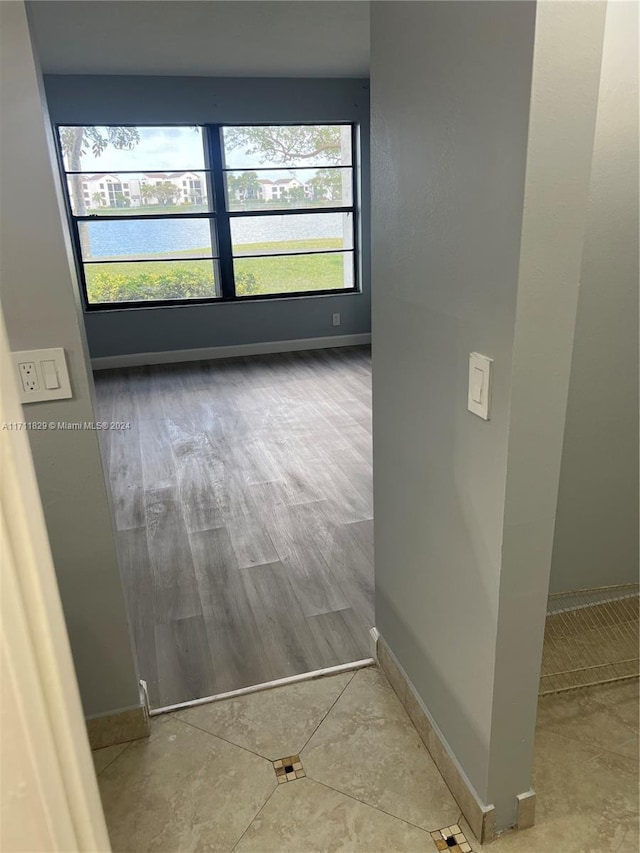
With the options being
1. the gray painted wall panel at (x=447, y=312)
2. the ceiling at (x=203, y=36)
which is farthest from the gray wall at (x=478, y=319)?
the ceiling at (x=203, y=36)

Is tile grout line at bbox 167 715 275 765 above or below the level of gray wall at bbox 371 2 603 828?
below

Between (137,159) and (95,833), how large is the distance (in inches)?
240

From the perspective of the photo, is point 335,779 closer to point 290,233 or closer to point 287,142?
point 290,233

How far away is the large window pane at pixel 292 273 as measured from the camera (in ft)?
20.9

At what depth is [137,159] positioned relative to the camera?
18.9 feet

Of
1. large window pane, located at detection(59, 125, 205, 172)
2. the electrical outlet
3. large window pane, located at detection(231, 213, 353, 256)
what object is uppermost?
large window pane, located at detection(59, 125, 205, 172)

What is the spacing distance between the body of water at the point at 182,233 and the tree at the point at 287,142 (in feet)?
1.83

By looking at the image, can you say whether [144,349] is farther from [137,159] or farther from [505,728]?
[505,728]

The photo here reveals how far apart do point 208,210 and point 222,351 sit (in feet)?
4.53

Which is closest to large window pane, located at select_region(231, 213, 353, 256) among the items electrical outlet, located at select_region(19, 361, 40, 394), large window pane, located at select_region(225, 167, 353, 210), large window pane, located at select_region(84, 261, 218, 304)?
large window pane, located at select_region(225, 167, 353, 210)

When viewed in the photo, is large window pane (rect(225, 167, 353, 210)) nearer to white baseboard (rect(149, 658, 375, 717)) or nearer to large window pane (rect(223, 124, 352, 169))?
large window pane (rect(223, 124, 352, 169))

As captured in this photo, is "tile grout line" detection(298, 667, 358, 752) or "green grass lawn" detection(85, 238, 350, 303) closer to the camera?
"tile grout line" detection(298, 667, 358, 752)

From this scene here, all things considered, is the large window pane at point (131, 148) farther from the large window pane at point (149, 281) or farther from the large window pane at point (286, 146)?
the large window pane at point (149, 281)

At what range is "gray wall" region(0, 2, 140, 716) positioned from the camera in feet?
4.42
